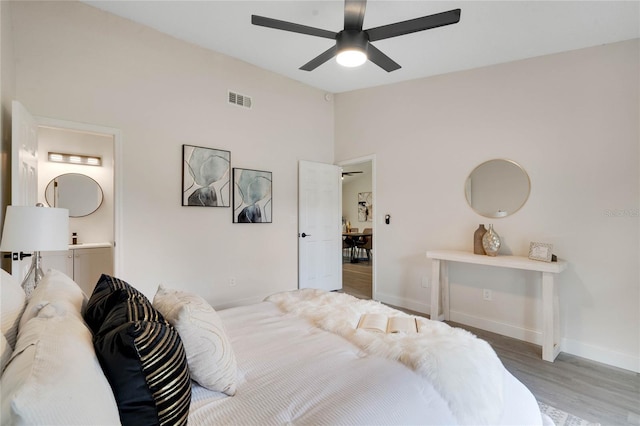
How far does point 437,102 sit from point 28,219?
155 inches

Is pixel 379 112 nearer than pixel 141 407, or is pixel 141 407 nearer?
pixel 141 407

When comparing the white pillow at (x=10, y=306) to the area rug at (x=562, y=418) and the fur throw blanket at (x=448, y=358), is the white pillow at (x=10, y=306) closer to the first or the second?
the fur throw blanket at (x=448, y=358)

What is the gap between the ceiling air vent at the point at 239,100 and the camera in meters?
3.90

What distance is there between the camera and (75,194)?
4.21 metres

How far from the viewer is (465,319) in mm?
3504

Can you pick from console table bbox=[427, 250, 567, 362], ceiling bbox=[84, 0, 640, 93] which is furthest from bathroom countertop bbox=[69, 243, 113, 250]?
console table bbox=[427, 250, 567, 362]

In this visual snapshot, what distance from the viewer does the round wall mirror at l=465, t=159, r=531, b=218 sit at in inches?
123

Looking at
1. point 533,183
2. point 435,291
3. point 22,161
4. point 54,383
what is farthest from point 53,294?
point 533,183

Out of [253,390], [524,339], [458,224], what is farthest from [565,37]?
[253,390]

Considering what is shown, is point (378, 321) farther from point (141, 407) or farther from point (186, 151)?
point (186, 151)

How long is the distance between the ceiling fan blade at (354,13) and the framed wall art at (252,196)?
232 cm

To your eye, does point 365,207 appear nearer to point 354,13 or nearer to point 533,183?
point 533,183

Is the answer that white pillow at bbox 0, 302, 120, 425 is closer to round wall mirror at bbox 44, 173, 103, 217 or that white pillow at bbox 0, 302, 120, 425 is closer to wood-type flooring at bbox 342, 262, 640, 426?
wood-type flooring at bbox 342, 262, 640, 426

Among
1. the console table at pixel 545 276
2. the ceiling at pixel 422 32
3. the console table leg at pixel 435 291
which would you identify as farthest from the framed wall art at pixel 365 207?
the console table at pixel 545 276
